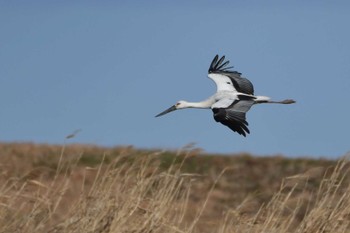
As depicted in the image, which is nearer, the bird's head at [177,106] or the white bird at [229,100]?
the white bird at [229,100]

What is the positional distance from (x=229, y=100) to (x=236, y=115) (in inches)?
19.9

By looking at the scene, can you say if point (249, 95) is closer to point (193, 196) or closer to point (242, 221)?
point (242, 221)

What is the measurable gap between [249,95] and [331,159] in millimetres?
10759

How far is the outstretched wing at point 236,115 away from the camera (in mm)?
8750

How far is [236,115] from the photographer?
356 inches

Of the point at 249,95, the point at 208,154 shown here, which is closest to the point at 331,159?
Answer: the point at 208,154

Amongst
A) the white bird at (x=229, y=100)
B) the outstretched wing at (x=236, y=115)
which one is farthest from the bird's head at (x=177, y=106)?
the outstretched wing at (x=236, y=115)

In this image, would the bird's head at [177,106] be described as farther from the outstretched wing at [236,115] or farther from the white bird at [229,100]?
the outstretched wing at [236,115]

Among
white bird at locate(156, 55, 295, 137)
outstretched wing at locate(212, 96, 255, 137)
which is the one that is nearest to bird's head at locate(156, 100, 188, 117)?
white bird at locate(156, 55, 295, 137)

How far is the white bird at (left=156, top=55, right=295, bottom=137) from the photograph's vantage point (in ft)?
29.2

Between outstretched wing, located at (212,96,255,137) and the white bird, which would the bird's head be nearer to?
the white bird

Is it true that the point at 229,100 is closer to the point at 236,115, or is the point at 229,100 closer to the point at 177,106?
the point at 236,115

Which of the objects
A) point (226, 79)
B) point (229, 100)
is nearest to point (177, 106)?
point (226, 79)

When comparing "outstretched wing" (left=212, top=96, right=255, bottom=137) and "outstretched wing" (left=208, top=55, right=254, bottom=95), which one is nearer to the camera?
"outstretched wing" (left=212, top=96, right=255, bottom=137)
